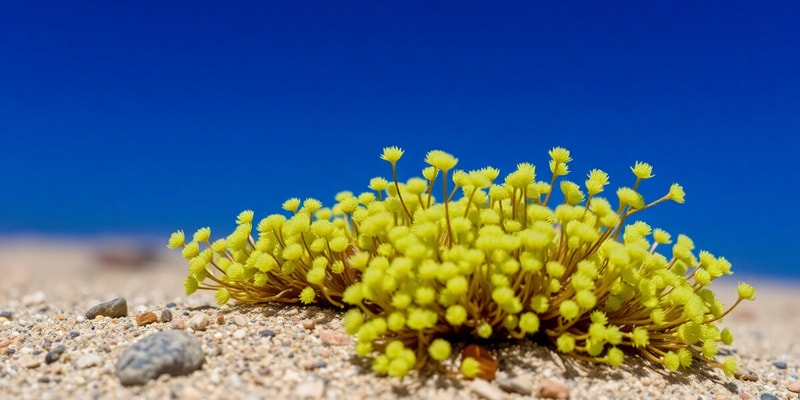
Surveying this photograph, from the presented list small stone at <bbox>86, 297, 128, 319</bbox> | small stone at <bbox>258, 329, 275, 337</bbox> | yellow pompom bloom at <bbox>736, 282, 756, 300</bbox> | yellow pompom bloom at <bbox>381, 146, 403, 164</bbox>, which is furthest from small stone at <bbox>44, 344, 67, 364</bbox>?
yellow pompom bloom at <bbox>736, 282, 756, 300</bbox>

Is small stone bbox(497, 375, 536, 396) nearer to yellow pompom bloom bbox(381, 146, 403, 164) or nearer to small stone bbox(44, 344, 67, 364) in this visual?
yellow pompom bloom bbox(381, 146, 403, 164)

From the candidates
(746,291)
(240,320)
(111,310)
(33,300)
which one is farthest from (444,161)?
(33,300)

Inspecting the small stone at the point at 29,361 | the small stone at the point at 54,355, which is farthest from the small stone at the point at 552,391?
the small stone at the point at 29,361

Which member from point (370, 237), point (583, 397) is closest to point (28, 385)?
point (370, 237)

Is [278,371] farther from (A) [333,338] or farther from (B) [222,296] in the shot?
(B) [222,296]

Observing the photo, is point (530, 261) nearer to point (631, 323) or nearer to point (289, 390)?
point (631, 323)
